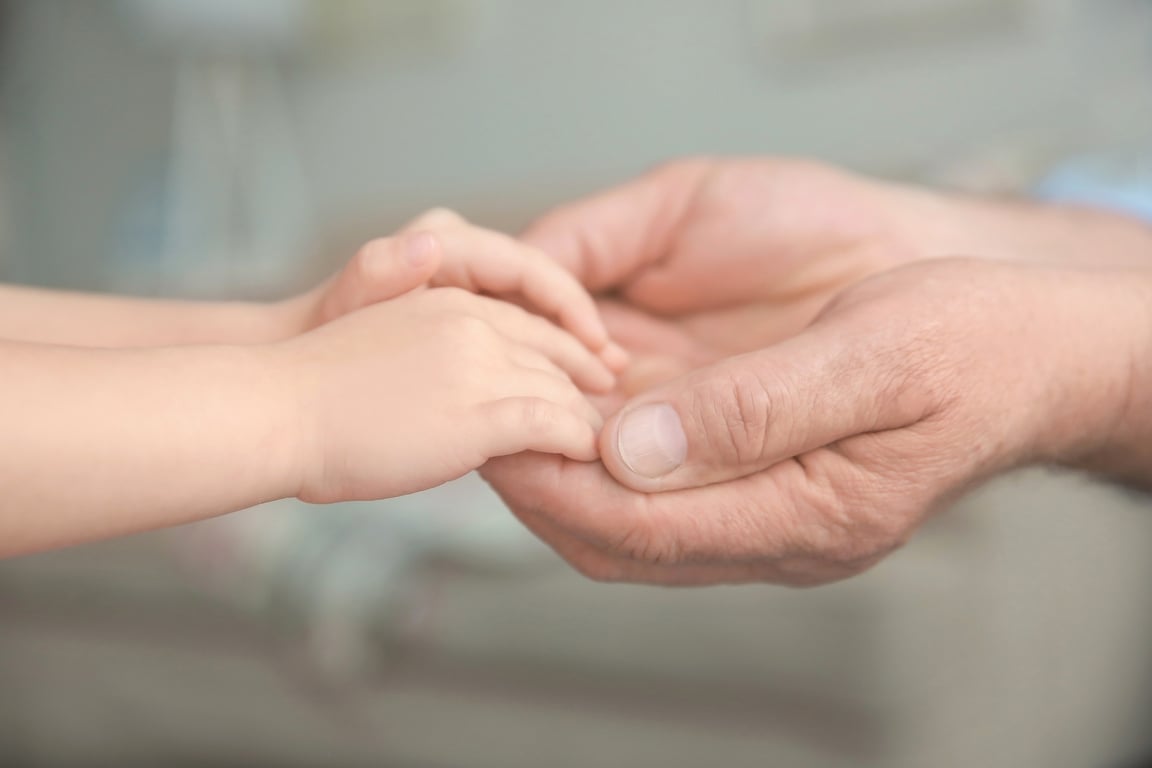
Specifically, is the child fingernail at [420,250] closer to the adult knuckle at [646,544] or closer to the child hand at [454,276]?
the child hand at [454,276]

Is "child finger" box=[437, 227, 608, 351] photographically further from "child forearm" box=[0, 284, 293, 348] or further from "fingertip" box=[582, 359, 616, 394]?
"child forearm" box=[0, 284, 293, 348]

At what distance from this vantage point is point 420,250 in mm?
764

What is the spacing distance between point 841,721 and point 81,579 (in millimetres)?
1323

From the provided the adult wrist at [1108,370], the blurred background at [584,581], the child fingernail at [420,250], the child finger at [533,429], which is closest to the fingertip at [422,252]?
the child fingernail at [420,250]

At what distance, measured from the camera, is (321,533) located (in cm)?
161

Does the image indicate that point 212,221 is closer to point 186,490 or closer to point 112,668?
point 112,668

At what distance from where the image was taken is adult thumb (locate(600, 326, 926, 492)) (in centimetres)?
70

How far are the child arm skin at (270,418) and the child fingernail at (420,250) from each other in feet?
0.10

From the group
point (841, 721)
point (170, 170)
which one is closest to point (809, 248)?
point (841, 721)

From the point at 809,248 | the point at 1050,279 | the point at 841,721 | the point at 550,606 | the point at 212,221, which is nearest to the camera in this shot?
the point at 1050,279

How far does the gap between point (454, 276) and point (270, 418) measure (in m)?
0.24

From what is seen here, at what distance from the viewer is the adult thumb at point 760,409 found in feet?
2.29

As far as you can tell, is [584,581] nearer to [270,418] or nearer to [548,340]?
[548,340]

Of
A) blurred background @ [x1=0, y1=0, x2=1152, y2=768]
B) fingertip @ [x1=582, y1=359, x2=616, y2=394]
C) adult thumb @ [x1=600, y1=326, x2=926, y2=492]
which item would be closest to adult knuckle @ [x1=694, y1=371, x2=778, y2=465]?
adult thumb @ [x1=600, y1=326, x2=926, y2=492]
